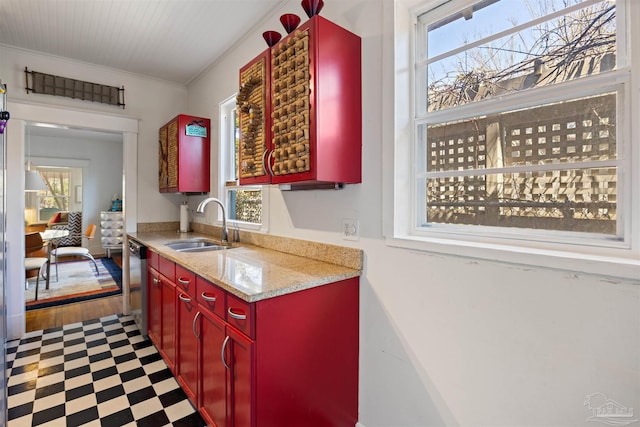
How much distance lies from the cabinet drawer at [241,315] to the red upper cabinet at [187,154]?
2064 mm

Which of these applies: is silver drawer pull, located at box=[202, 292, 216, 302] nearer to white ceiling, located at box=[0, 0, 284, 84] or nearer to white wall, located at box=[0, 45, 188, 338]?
white ceiling, located at box=[0, 0, 284, 84]

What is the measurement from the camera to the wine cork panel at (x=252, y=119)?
187 centimetres

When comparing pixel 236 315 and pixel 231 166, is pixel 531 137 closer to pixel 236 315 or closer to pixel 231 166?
pixel 236 315

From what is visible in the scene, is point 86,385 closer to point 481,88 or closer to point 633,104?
point 481,88

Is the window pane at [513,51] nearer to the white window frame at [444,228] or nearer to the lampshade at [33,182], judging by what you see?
the white window frame at [444,228]

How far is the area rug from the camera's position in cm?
380

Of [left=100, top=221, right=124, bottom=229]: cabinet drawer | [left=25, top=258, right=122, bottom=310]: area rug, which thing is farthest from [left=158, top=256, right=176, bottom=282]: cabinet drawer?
[left=100, top=221, right=124, bottom=229]: cabinet drawer

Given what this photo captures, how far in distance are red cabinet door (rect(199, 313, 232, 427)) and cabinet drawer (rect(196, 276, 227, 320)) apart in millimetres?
42

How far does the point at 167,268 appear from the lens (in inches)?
85.8

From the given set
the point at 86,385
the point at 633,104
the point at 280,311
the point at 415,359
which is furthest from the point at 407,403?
the point at 86,385

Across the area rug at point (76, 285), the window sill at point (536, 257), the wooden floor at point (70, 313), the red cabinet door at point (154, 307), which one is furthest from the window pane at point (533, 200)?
the area rug at point (76, 285)

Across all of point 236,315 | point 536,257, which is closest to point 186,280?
point 236,315

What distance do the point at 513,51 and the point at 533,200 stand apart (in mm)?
607

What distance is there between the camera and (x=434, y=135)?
59.7 inches
